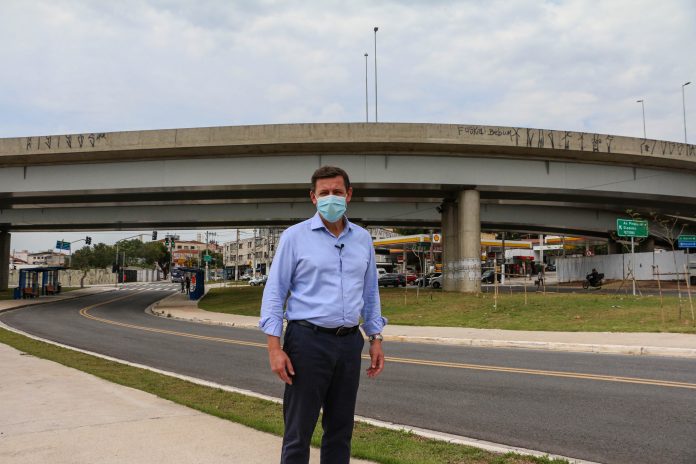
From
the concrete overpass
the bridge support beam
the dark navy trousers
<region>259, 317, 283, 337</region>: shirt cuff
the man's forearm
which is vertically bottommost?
the dark navy trousers

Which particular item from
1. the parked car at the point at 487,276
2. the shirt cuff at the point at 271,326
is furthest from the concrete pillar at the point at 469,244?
the parked car at the point at 487,276

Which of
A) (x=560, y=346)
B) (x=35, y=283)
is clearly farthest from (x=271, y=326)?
(x=35, y=283)

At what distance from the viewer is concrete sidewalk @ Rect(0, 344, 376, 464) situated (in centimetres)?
449

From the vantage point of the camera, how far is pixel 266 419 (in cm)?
585

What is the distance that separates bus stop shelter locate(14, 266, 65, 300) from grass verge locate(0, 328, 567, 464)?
34322 millimetres

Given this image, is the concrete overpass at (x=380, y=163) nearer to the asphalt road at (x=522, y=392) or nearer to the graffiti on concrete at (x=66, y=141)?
the graffiti on concrete at (x=66, y=141)

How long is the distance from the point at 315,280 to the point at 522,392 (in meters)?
5.40

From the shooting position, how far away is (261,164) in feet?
83.1

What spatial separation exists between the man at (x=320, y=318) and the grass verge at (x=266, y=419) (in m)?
1.53

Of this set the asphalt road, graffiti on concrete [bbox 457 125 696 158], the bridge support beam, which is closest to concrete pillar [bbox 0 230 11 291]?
the asphalt road

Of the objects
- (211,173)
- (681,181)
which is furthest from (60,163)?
(681,181)

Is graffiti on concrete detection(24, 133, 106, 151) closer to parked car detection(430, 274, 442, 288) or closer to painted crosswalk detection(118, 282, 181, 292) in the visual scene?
parked car detection(430, 274, 442, 288)

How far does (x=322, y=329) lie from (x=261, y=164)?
75.1 feet

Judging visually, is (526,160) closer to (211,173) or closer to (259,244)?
(211,173)
